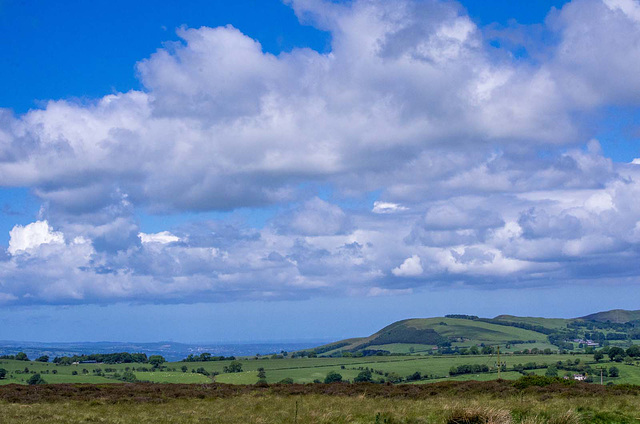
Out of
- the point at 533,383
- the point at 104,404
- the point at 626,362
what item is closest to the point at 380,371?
the point at 626,362

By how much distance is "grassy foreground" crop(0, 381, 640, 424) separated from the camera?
21953 millimetres

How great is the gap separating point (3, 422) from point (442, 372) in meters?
123

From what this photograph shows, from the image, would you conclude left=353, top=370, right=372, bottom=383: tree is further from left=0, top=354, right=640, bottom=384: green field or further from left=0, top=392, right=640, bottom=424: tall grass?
left=0, top=392, right=640, bottom=424: tall grass

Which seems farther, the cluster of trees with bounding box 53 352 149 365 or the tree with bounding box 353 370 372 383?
the cluster of trees with bounding box 53 352 149 365

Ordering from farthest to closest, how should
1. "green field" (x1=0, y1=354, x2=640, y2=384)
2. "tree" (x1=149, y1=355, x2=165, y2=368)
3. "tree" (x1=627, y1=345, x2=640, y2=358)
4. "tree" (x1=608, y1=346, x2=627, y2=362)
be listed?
"tree" (x1=149, y1=355, x2=165, y2=368)
"tree" (x1=627, y1=345, x2=640, y2=358)
"tree" (x1=608, y1=346, x2=627, y2=362)
"green field" (x1=0, y1=354, x2=640, y2=384)

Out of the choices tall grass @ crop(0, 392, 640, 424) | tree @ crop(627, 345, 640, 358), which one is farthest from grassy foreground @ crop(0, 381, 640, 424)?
tree @ crop(627, 345, 640, 358)

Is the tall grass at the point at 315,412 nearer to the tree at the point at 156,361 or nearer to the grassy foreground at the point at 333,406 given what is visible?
the grassy foreground at the point at 333,406

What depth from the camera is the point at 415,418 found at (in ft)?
73.1

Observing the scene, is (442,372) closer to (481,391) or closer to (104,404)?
(481,391)

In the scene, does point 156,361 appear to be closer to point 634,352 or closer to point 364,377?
point 364,377

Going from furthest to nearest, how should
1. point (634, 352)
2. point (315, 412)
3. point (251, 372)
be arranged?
point (634, 352)
point (251, 372)
point (315, 412)

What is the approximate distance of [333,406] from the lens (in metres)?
28.8

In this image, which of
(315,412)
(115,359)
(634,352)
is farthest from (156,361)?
(315,412)

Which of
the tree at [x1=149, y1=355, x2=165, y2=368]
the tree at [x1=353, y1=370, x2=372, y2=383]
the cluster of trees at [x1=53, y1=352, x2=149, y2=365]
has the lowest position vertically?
the tree at [x1=353, y1=370, x2=372, y2=383]
